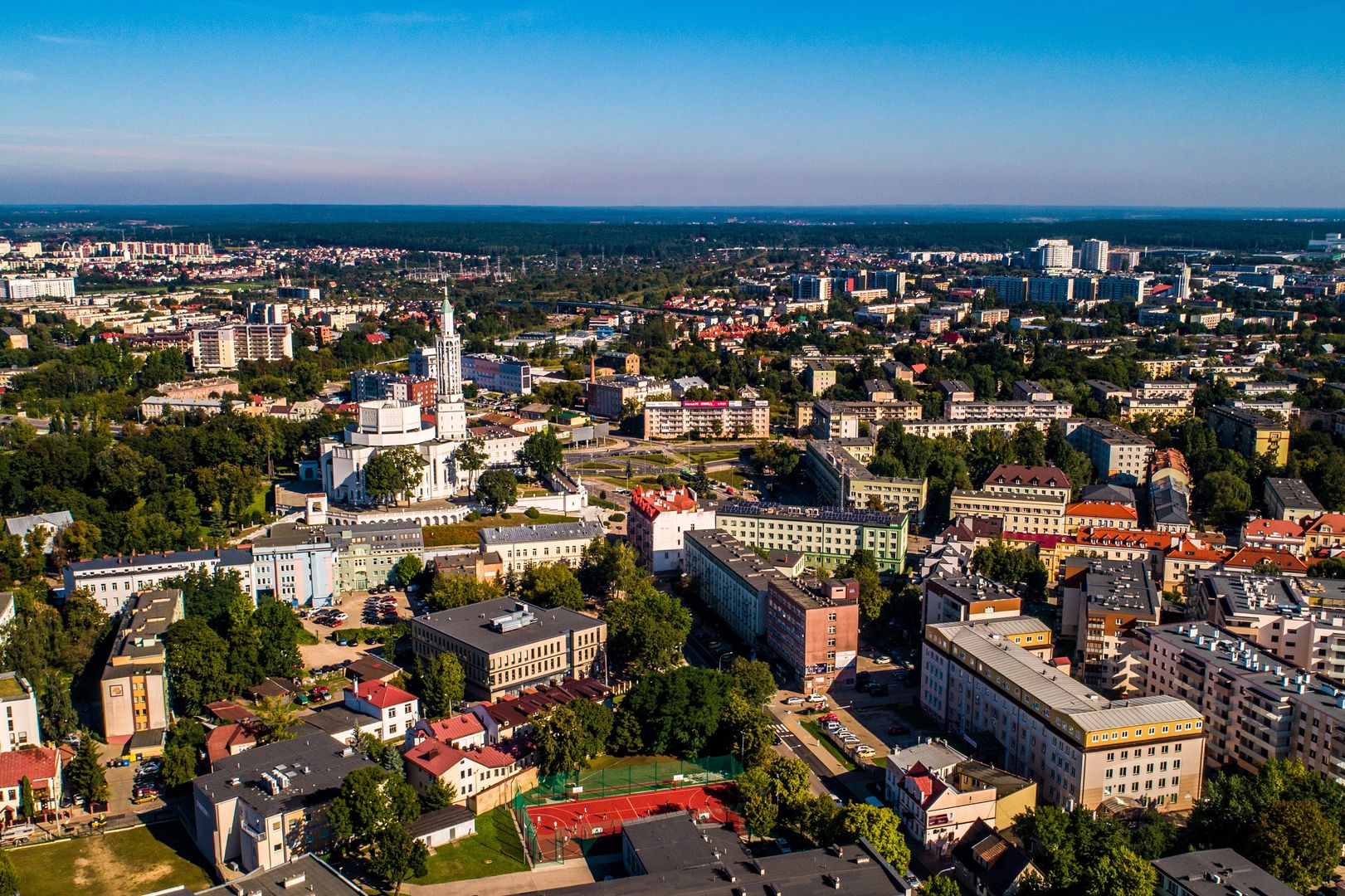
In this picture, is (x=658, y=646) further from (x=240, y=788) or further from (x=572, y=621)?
(x=240, y=788)

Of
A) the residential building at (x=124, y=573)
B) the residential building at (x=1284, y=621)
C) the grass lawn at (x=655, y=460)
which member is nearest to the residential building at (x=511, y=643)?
the residential building at (x=124, y=573)

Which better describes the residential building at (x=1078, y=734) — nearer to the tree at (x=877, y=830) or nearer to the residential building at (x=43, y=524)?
the tree at (x=877, y=830)

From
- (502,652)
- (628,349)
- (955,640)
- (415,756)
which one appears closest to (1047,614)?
(955,640)

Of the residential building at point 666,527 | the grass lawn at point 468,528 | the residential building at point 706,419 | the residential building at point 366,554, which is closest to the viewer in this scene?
the residential building at point 366,554

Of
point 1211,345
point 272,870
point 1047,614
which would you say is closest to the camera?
point 272,870

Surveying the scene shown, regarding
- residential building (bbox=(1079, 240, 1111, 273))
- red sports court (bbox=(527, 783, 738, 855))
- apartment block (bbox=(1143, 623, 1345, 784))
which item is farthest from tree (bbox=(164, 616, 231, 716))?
residential building (bbox=(1079, 240, 1111, 273))

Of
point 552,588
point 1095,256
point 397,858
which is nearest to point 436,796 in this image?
point 397,858

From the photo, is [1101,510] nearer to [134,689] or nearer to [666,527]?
[666,527]
